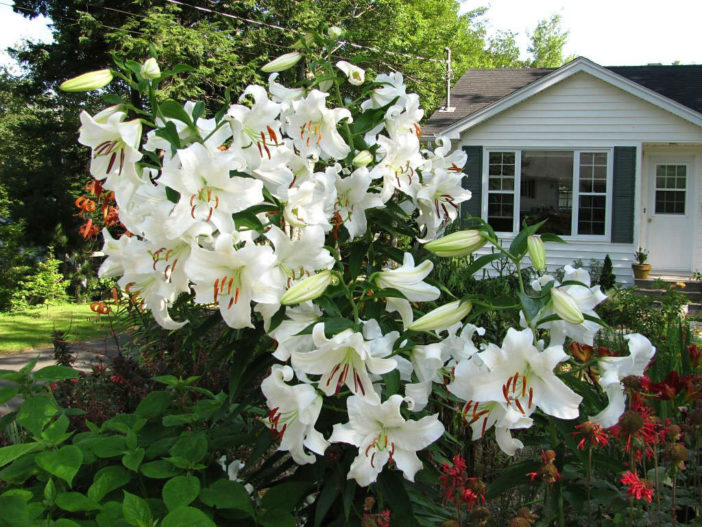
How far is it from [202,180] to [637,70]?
14.9m

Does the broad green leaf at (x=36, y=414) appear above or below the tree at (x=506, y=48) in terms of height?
below

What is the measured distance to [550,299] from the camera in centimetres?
142

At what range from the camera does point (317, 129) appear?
71.7 inches

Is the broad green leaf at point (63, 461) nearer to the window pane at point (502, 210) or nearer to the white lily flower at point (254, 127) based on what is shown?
the white lily flower at point (254, 127)

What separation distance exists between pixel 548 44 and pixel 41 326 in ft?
133

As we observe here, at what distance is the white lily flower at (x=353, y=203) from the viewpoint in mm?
1772

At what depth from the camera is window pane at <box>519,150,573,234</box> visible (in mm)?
12273

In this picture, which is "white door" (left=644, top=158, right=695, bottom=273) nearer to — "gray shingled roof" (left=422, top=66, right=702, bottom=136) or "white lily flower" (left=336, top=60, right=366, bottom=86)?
"gray shingled roof" (left=422, top=66, right=702, bottom=136)

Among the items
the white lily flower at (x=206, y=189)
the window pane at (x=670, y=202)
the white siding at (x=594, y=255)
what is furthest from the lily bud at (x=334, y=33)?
the window pane at (x=670, y=202)

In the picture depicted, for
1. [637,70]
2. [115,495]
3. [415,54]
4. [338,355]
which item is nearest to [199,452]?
[115,495]

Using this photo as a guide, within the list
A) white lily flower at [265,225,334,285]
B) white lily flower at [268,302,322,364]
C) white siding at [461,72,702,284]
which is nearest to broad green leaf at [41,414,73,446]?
white lily flower at [268,302,322,364]

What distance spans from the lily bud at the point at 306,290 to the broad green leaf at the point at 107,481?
0.67 meters

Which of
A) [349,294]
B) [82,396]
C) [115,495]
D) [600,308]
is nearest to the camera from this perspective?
[349,294]

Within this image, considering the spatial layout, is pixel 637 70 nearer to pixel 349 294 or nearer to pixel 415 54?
pixel 415 54
